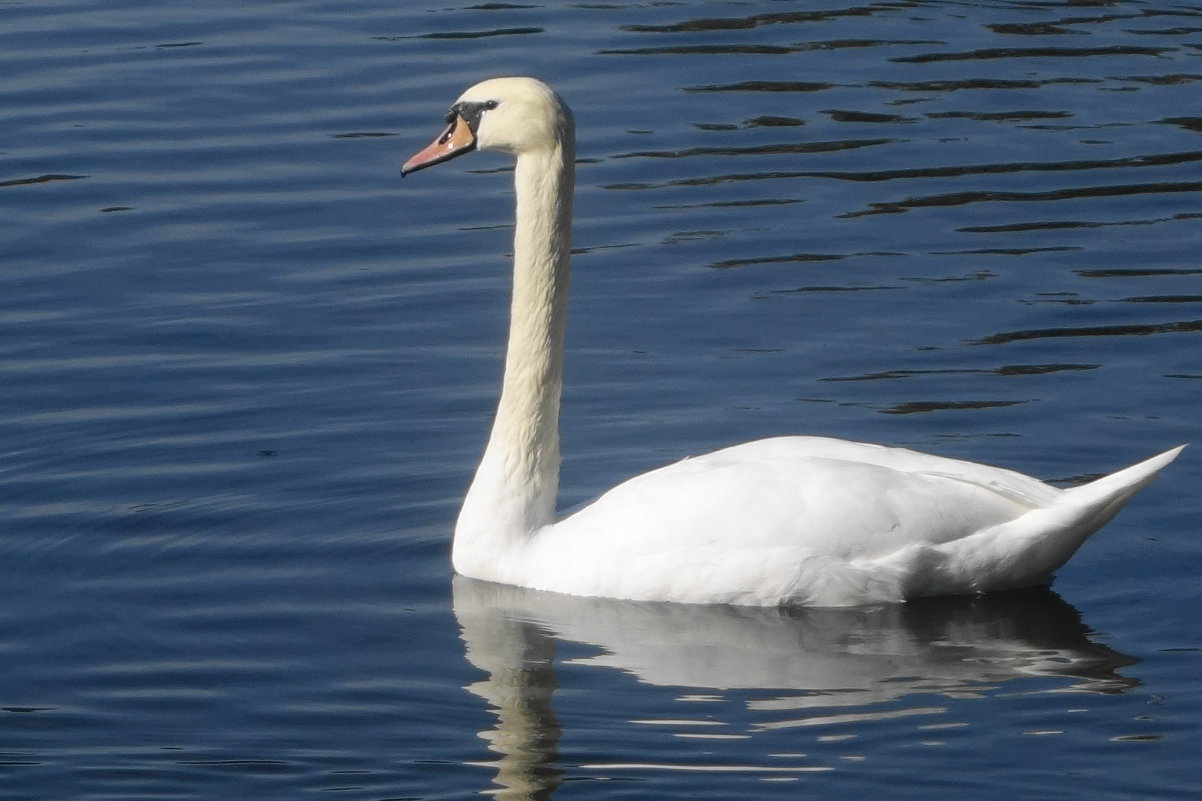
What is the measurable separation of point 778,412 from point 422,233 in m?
3.27

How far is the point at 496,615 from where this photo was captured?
325 inches

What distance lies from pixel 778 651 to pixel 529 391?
4.95ft

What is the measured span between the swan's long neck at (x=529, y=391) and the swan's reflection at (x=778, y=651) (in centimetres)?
20

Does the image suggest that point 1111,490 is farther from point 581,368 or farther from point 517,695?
point 581,368

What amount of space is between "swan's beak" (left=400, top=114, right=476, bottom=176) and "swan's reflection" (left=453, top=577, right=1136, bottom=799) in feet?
5.11

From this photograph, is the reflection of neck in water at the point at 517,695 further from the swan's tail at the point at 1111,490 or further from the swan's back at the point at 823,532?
the swan's tail at the point at 1111,490

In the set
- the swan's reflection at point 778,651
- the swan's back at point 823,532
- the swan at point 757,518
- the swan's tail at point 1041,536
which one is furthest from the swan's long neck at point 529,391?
the swan's tail at point 1041,536

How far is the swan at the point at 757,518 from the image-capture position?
8.11m

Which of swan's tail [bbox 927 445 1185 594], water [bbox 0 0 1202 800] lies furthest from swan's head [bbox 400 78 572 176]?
swan's tail [bbox 927 445 1185 594]

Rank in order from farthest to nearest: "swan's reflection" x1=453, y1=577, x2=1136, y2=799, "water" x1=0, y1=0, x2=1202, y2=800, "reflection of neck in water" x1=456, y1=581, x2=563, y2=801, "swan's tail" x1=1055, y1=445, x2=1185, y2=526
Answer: "swan's tail" x1=1055, y1=445, x2=1185, y2=526 < "swan's reflection" x1=453, y1=577, x2=1136, y2=799 < "water" x1=0, y1=0, x2=1202, y2=800 < "reflection of neck in water" x1=456, y1=581, x2=563, y2=801

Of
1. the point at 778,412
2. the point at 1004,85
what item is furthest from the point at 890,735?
the point at 1004,85

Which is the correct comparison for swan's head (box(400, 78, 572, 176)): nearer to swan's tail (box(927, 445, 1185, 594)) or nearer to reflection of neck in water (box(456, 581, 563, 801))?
reflection of neck in water (box(456, 581, 563, 801))

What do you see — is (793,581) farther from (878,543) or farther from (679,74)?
(679,74)

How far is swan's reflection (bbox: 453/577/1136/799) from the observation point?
7367 mm
